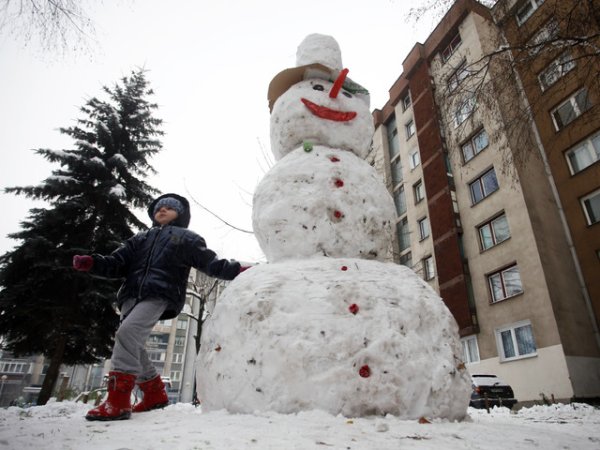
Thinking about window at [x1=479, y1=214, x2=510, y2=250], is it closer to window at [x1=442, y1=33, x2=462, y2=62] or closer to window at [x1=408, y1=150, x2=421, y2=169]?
window at [x1=408, y1=150, x2=421, y2=169]

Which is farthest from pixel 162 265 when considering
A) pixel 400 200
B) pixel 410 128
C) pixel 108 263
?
pixel 410 128

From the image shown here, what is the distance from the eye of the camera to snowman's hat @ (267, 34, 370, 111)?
4203 mm

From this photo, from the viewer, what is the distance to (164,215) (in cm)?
336

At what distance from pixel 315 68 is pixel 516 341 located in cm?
1166

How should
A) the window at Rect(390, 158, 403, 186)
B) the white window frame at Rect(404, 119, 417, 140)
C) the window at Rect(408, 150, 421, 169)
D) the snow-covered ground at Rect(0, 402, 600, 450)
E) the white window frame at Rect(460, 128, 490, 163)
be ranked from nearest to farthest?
the snow-covered ground at Rect(0, 402, 600, 450) → the white window frame at Rect(460, 128, 490, 163) → the window at Rect(408, 150, 421, 169) → the white window frame at Rect(404, 119, 417, 140) → the window at Rect(390, 158, 403, 186)

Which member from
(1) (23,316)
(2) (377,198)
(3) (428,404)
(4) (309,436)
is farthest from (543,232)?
(1) (23,316)

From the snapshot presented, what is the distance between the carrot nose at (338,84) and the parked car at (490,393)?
8.40 metres

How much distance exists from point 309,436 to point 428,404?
3.20 feet

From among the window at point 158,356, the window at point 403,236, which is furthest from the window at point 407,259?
the window at point 158,356

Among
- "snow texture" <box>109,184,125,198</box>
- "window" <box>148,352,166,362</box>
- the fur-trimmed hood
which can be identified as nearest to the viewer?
the fur-trimmed hood

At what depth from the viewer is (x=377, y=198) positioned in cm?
332

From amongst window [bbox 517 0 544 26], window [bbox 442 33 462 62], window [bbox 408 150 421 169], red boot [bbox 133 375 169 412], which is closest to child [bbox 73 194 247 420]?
red boot [bbox 133 375 169 412]

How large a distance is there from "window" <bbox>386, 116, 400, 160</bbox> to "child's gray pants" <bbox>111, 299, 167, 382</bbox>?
65.8 ft

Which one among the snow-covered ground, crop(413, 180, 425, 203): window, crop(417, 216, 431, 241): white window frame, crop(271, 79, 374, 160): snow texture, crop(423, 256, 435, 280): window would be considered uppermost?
crop(413, 180, 425, 203): window
